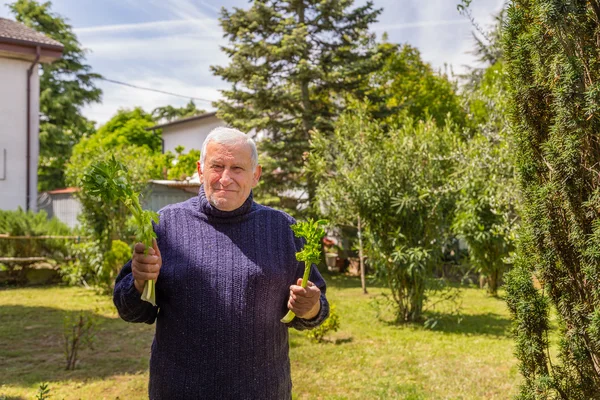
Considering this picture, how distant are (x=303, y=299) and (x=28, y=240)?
514 inches

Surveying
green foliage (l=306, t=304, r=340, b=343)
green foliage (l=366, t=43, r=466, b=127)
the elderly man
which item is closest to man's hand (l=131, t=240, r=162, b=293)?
the elderly man

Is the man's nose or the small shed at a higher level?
the small shed

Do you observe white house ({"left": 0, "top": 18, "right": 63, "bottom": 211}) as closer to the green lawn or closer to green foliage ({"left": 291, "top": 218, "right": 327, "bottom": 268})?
the green lawn

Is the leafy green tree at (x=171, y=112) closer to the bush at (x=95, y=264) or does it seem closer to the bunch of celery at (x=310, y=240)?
the bush at (x=95, y=264)

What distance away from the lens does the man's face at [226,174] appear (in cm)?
243

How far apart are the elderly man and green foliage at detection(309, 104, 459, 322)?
6556 mm

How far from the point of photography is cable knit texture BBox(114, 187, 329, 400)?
237 cm

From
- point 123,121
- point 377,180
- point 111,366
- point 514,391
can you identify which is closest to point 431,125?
point 377,180

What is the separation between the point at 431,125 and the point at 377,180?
59.4 inches

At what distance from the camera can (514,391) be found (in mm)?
5879

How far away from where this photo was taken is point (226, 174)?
2428 mm

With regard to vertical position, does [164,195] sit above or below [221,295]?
above

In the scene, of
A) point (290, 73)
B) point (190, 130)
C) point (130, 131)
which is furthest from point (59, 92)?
point (290, 73)

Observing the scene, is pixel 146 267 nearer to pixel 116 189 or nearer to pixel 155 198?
pixel 116 189
